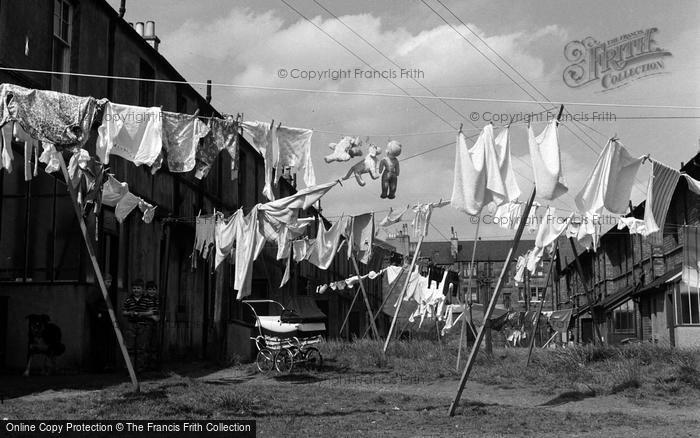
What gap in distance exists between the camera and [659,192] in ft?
39.4

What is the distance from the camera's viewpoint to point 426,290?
26.5 meters

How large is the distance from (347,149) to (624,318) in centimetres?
2610

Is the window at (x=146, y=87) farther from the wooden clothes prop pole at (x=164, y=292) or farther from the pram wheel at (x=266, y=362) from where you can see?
the pram wheel at (x=266, y=362)

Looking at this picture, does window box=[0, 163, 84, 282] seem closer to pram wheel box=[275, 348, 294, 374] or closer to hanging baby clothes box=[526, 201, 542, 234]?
pram wheel box=[275, 348, 294, 374]

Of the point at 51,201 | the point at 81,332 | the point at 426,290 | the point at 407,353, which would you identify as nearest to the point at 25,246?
the point at 51,201

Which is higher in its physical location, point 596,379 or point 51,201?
point 51,201

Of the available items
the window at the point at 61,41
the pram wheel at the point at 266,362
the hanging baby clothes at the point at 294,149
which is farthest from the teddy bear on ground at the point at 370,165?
the window at the point at 61,41

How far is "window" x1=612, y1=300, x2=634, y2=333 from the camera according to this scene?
3406 cm

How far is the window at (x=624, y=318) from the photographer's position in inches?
1341

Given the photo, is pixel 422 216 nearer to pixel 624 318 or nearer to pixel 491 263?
pixel 624 318

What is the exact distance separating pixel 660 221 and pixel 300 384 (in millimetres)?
7609

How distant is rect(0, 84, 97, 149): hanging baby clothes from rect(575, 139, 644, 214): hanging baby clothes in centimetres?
786

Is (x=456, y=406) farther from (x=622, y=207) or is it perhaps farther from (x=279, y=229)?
(x=279, y=229)

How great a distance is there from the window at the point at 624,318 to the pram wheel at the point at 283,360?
21817mm
